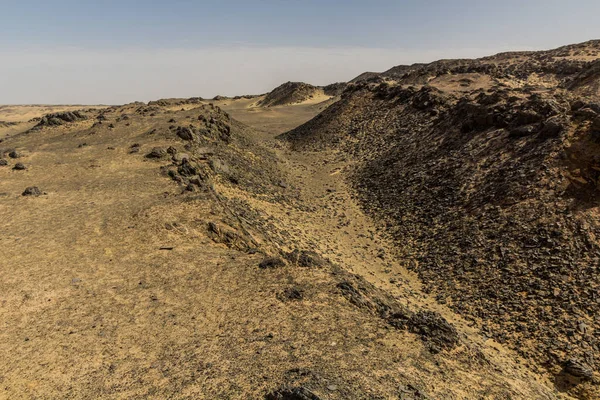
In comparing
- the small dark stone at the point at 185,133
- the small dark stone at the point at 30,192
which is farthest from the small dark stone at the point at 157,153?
the small dark stone at the point at 30,192

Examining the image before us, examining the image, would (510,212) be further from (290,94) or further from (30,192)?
(290,94)

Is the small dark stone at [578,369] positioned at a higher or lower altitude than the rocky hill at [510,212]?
lower

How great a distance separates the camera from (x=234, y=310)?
9.55 m

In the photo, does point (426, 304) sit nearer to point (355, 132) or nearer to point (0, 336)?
point (0, 336)

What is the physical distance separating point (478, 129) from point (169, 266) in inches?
842

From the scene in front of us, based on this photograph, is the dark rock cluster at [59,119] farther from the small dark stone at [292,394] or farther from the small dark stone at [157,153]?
the small dark stone at [292,394]

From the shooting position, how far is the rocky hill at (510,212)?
1180 cm

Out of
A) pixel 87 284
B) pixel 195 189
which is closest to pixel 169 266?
pixel 87 284

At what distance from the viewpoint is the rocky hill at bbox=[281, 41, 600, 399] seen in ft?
38.7

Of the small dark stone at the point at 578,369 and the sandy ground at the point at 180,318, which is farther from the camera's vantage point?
the small dark stone at the point at 578,369

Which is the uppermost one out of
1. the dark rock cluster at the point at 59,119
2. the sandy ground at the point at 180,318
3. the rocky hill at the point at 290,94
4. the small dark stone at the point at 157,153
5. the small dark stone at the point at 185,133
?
the rocky hill at the point at 290,94

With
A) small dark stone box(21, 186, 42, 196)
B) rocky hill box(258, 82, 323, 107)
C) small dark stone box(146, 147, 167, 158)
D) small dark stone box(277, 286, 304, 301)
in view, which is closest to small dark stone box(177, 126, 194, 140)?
small dark stone box(146, 147, 167, 158)

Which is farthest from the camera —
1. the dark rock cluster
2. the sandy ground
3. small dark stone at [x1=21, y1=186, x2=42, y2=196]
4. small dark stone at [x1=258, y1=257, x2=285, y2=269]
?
the dark rock cluster

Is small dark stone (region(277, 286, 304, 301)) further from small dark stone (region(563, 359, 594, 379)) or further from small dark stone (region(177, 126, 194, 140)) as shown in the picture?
small dark stone (region(177, 126, 194, 140))
